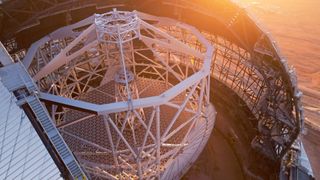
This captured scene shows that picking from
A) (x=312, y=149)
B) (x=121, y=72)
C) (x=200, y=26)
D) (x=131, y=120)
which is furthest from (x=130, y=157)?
(x=312, y=149)

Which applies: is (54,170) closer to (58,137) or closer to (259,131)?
(58,137)

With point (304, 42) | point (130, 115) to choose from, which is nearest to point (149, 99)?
point (130, 115)

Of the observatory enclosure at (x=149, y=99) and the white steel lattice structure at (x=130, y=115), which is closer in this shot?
the observatory enclosure at (x=149, y=99)

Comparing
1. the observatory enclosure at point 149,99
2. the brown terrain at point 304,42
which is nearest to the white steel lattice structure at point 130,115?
the observatory enclosure at point 149,99

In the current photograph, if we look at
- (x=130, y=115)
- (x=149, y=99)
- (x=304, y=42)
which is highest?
(x=149, y=99)

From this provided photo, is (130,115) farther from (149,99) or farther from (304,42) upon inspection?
(304,42)

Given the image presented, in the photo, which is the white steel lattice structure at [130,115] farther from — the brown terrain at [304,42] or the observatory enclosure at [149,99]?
the brown terrain at [304,42]

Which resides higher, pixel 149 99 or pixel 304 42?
pixel 149 99
